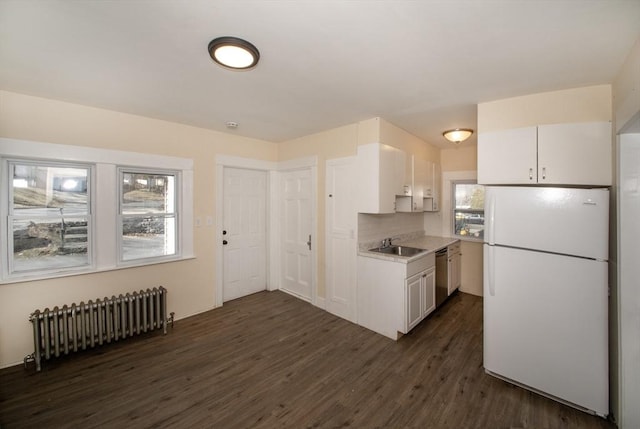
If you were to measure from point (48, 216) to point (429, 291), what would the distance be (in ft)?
14.8

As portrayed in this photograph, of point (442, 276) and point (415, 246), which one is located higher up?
point (415, 246)

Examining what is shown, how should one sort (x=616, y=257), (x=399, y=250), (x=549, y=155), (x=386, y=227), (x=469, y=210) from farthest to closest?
(x=469, y=210) < (x=386, y=227) < (x=399, y=250) < (x=549, y=155) < (x=616, y=257)

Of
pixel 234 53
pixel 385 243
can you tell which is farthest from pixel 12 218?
pixel 385 243

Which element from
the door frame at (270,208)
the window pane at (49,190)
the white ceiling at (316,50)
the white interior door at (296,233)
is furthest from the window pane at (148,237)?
the white interior door at (296,233)

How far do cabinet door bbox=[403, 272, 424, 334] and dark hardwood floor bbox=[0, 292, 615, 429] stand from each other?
0.19m

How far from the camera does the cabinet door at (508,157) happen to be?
2.30 metres

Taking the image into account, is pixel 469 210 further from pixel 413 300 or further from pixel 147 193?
pixel 147 193

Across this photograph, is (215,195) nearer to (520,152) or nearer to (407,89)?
(407,89)

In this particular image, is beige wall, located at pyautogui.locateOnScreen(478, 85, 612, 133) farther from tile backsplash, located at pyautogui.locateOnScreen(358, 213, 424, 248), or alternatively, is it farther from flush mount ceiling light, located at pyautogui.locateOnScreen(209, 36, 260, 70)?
flush mount ceiling light, located at pyautogui.locateOnScreen(209, 36, 260, 70)

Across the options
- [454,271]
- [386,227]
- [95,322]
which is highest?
[386,227]

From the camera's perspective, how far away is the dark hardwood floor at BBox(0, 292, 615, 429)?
1895 millimetres

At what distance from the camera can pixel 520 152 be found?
7.68 feet

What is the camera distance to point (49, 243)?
8.93 ft

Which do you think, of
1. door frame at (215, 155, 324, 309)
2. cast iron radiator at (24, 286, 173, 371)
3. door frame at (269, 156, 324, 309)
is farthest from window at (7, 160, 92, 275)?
door frame at (269, 156, 324, 309)
